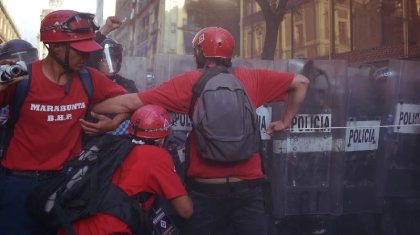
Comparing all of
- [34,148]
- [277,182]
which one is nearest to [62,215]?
[34,148]

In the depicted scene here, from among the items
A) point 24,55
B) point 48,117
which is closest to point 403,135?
point 48,117

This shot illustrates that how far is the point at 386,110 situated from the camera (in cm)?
490

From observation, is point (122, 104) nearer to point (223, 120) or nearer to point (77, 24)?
point (77, 24)

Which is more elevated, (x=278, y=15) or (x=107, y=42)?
(x=278, y=15)

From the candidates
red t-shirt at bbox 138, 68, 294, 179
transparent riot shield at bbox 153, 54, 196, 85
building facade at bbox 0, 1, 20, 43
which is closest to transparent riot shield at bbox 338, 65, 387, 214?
transparent riot shield at bbox 153, 54, 196, 85

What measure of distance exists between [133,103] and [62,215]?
89 centimetres

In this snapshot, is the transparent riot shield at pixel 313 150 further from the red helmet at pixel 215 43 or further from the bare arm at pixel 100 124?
the bare arm at pixel 100 124

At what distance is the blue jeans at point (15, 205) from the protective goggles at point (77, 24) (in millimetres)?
937

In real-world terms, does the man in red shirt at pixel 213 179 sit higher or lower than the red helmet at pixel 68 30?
lower

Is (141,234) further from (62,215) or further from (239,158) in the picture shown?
(239,158)

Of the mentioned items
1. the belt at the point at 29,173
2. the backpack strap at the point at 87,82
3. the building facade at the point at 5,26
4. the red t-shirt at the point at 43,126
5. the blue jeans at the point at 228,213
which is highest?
the building facade at the point at 5,26

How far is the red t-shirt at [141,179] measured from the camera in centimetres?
227

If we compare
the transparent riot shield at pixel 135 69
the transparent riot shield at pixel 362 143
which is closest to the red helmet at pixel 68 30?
the transparent riot shield at pixel 135 69

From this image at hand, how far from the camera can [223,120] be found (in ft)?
8.25
